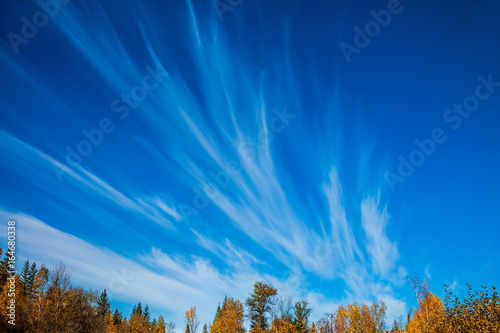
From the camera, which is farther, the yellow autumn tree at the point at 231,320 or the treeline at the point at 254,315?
the yellow autumn tree at the point at 231,320

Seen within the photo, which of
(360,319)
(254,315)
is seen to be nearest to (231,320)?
(254,315)

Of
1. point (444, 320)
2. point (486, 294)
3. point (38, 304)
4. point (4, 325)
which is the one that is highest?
point (486, 294)

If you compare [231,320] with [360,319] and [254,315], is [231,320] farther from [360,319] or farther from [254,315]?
[360,319]

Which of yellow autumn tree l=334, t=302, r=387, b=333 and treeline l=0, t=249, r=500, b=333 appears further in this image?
yellow autumn tree l=334, t=302, r=387, b=333

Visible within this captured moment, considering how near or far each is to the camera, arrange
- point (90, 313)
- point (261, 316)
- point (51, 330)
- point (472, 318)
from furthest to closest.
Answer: point (261, 316)
point (90, 313)
point (51, 330)
point (472, 318)

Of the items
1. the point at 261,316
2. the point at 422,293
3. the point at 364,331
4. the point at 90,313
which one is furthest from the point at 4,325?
the point at 422,293

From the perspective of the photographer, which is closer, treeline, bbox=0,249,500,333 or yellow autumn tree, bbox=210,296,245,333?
treeline, bbox=0,249,500,333

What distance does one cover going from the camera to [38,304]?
1261 inches

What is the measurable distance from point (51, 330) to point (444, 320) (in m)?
39.5

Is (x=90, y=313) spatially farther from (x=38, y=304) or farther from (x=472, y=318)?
(x=472, y=318)

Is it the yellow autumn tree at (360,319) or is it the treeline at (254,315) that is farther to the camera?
the yellow autumn tree at (360,319)

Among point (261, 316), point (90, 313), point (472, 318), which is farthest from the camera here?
point (261, 316)

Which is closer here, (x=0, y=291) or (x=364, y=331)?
(x=364, y=331)

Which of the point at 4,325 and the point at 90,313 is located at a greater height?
the point at 90,313
